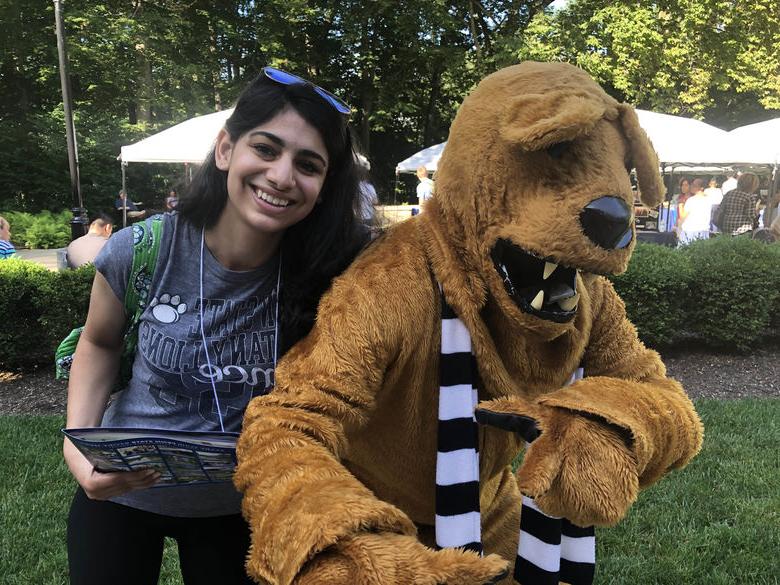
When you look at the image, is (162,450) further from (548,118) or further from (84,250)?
(84,250)

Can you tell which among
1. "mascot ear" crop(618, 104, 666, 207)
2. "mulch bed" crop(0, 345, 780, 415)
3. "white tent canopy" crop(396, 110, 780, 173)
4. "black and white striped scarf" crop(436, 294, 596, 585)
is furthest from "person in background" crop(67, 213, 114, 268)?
"mascot ear" crop(618, 104, 666, 207)

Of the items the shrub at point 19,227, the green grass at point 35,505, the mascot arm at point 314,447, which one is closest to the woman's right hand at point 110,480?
the mascot arm at point 314,447

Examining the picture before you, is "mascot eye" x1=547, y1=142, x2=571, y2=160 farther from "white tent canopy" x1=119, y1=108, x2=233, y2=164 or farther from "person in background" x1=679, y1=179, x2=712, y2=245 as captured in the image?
"person in background" x1=679, y1=179, x2=712, y2=245

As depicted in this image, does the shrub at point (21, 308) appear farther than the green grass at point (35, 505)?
Yes

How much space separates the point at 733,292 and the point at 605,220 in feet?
19.6

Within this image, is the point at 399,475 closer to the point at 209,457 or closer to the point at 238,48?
the point at 209,457

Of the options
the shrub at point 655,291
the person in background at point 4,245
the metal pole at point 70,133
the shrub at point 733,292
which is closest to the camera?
the shrub at point 655,291

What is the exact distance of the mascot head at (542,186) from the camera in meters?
1.26

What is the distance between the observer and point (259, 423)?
1.33 metres

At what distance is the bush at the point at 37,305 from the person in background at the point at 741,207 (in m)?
9.84

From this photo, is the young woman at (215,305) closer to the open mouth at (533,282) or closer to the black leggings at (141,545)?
the black leggings at (141,545)

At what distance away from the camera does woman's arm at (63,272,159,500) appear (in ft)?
5.92

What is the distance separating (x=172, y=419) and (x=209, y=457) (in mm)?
368

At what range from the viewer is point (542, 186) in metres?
1.32
